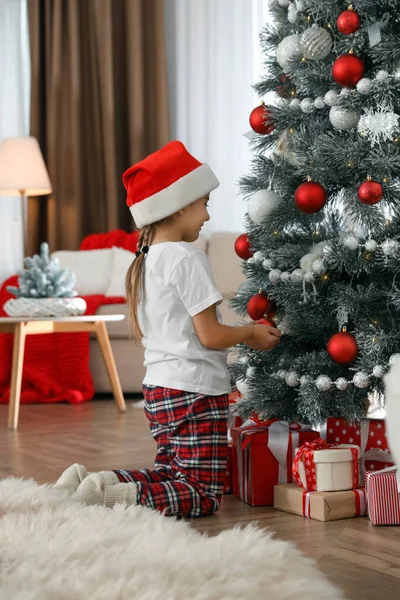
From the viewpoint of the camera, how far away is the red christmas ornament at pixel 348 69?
2.00 meters

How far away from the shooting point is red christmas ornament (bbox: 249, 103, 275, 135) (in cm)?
226

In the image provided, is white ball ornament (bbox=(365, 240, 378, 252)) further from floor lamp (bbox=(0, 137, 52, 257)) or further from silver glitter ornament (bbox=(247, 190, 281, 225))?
floor lamp (bbox=(0, 137, 52, 257))

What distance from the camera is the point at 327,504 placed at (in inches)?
73.0

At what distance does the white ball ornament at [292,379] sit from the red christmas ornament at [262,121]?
63cm

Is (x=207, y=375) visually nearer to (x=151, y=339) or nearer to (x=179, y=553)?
(x=151, y=339)

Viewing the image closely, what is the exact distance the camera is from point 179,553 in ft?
4.43

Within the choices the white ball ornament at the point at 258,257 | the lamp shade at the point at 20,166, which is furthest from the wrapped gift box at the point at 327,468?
the lamp shade at the point at 20,166

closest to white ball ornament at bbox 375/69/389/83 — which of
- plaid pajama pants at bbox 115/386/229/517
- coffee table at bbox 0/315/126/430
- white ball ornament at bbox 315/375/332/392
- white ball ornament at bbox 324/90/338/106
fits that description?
white ball ornament at bbox 324/90/338/106

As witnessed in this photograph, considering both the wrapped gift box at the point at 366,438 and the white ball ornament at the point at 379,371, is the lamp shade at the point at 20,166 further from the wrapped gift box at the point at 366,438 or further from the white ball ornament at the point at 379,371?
the white ball ornament at the point at 379,371

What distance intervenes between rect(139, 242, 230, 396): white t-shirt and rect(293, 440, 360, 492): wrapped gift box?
23 centimetres

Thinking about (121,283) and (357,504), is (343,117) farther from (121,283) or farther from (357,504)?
(121,283)

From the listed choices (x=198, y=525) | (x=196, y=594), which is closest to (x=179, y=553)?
(x=196, y=594)

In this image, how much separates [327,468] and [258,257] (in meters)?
0.57

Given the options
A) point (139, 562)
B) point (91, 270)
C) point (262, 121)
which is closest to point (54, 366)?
point (91, 270)
